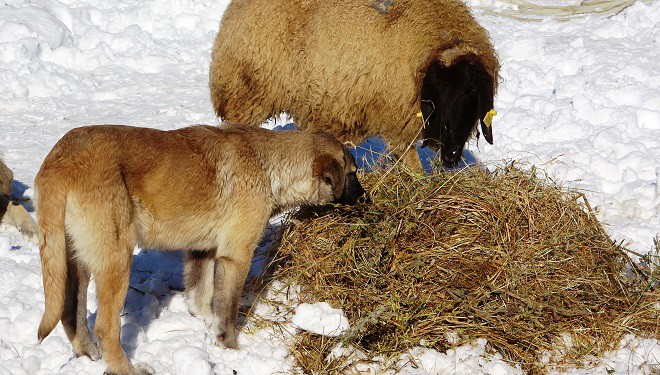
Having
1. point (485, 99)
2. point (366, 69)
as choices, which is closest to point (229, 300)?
point (366, 69)

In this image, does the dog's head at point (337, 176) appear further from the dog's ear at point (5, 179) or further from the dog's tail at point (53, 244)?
the dog's ear at point (5, 179)

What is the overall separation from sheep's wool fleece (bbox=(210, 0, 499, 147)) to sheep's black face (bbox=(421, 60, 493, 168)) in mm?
108

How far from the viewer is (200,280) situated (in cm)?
552

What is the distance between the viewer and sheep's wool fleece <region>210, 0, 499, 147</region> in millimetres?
6645

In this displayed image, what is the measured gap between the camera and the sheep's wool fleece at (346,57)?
664cm

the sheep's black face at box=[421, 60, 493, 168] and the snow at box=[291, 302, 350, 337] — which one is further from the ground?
the sheep's black face at box=[421, 60, 493, 168]

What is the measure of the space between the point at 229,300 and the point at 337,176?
3.89 feet

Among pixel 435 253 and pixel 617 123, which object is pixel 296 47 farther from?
pixel 617 123

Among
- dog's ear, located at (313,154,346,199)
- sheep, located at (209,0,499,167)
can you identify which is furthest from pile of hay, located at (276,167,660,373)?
sheep, located at (209,0,499,167)

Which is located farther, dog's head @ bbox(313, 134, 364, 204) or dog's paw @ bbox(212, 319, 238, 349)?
dog's head @ bbox(313, 134, 364, 204)

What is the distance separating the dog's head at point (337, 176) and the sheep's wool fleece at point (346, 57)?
125 centimetres

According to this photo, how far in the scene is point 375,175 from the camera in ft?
20.6

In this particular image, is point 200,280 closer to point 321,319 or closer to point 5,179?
point 321,319

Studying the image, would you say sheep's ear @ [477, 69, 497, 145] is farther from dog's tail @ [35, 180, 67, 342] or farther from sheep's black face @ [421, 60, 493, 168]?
dog's tail @ [35, 180, 67, 342]
